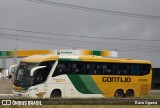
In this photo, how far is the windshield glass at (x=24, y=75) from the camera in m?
28.8

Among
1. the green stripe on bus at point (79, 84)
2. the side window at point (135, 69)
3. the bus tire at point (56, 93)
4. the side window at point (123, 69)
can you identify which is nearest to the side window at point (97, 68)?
the green stripe on bus at point (79, 84)

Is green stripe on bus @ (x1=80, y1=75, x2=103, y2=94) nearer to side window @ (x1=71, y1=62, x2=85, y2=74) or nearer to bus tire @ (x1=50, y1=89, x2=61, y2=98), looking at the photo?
side window @ (x1=71, y1=62, x2=85, y2=74)

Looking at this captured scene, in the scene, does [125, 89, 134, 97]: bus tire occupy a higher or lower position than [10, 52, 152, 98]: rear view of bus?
lower

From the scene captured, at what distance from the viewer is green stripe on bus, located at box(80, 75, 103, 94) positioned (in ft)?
101

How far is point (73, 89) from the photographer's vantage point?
99.8 ft

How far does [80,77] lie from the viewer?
3047cm

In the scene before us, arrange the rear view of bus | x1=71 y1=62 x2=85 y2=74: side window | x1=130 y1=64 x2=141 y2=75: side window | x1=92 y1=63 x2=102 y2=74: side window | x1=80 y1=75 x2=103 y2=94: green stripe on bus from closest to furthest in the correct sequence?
the rear view of bus → x1=71 y1=62 x2=85 y2=74: side window → x1=80 y1=75 x2=103 y2=94: green stripe on bus → x1=92 y1=63 x2=102 y2=74: side window → x1=130 y1=64 x2=141 y2=75: side window

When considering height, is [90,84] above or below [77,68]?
below

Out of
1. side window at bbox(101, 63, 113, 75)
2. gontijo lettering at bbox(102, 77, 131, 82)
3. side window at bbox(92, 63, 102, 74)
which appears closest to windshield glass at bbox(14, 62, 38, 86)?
side window at bbox(92, 63, 102, 74)

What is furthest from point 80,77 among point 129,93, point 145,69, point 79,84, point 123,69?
point 145,69

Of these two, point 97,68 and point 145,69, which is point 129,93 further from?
point 97,68

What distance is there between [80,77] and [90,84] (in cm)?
117

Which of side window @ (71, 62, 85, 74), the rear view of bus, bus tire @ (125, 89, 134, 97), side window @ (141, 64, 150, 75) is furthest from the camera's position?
side window @ (141, 64, 150, 75)

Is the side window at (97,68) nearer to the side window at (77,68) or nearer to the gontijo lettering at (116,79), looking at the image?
the gontijo lettering at (116,79)
